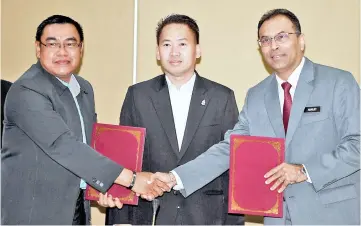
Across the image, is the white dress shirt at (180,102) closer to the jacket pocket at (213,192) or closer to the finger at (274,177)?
the jacket pocket at (213,192)

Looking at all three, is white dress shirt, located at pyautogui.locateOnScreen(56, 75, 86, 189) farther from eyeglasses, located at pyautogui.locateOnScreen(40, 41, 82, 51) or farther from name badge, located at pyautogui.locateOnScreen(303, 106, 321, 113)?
name badge, located at pyautogui.locateOnScreen(303, 106, 321, 113)

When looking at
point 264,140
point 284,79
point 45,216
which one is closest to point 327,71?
point 284,79

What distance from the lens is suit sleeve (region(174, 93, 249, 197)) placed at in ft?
8.71

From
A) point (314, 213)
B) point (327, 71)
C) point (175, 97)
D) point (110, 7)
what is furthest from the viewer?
point (110, 7)

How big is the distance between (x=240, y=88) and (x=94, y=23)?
4.56ft

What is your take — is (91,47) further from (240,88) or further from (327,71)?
(327,71)

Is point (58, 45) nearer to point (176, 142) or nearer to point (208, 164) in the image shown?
point (176, 142)

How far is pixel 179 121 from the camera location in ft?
9.16

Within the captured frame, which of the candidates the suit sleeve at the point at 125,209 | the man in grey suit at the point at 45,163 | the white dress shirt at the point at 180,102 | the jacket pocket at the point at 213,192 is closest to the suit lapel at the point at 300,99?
the jacket pocket at the point at 213,192

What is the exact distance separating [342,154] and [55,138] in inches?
60.6

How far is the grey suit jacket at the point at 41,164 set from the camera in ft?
8.11

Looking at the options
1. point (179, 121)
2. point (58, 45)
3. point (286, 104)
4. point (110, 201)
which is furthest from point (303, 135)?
point (58, 45)

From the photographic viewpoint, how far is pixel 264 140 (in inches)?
97.9

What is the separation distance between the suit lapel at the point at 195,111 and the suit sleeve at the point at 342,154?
2.25 ft
